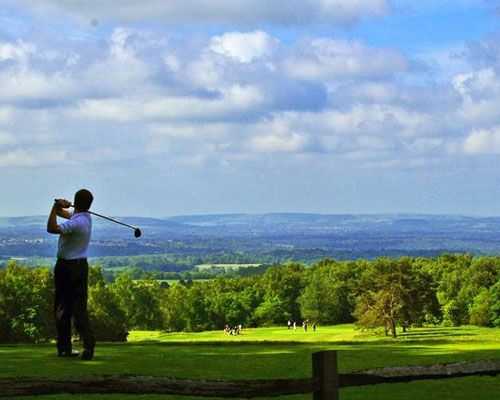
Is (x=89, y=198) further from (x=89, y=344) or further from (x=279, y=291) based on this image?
(x=279, y=291)

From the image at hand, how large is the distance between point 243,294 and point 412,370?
12910cm

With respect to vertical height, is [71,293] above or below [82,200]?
below

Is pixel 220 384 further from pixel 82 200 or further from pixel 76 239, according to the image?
pixel 82 200

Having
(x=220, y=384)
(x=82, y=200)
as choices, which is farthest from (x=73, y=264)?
(x=220, y=384)

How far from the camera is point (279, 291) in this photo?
458 ft

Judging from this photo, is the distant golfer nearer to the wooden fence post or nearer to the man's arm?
the man's arm

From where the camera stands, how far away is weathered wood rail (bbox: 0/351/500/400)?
8953 mm

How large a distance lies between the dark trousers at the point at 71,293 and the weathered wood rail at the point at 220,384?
242 inches

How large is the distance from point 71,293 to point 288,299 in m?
125

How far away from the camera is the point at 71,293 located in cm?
1517

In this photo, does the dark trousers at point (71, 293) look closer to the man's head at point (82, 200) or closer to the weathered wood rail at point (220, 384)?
the man's head at point (82, 200)

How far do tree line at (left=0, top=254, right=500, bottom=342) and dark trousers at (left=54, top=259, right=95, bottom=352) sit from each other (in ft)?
207

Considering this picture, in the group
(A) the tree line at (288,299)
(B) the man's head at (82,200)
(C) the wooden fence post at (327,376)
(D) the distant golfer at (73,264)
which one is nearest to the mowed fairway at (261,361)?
(D) the distant golfer at (73,264)

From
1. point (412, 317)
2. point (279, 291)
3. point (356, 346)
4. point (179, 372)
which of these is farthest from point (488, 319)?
point (179, 372)
